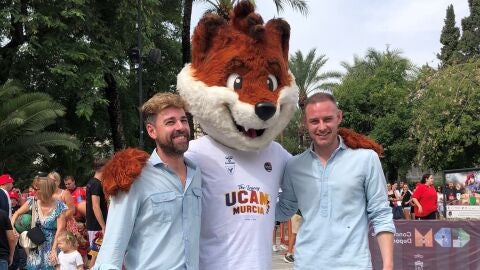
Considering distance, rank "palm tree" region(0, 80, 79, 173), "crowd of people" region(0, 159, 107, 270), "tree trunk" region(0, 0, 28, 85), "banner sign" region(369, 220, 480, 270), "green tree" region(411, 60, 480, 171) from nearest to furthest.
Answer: "crowd of people" region(0, 159, 107, 270) < "banner sign" region(369, 220, 480, 270) < "palm tree" region(0, 80, 79, 173) < "tree trunk" region(0, 0, 28, 85) < "green tree" region(411, 60, 480, 171)

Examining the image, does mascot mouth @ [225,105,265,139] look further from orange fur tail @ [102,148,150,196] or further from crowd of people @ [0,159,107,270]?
crowd of people @ [0,159,107,270]

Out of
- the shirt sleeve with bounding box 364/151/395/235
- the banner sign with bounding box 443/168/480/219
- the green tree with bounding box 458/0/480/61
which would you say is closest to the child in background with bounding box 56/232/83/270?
the shirt sleeve with bounding box 364/151/395/235

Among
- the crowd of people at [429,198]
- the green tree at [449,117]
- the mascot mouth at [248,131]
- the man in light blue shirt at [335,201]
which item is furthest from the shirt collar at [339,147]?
the green tree at [449,117]

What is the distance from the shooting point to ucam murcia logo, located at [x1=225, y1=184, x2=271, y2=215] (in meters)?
3.55

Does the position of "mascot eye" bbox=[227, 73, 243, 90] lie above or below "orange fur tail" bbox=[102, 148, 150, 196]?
above

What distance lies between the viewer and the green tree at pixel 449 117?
22016 mm

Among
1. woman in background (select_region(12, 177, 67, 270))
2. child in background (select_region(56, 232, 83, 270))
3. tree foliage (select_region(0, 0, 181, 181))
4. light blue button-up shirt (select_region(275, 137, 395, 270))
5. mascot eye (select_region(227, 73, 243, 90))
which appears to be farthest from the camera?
tree foliage (select_region(0, 0, 181, 181))

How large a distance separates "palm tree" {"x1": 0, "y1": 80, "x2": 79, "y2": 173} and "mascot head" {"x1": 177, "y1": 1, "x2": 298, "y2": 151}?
12.9 metres

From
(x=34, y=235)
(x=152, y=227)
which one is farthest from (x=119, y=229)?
(x=34, y=235)

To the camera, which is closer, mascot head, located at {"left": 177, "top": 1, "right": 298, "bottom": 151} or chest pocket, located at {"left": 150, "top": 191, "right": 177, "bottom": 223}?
chest pocket, located at {"left": 150, "top": 191, "right": 177, "bottom": 223}

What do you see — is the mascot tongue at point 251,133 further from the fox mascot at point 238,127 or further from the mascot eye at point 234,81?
the mascot eye at point 234,81

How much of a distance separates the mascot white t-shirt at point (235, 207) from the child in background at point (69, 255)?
388 cm

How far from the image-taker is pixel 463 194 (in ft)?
37.0

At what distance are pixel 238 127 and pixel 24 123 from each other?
46.3 ft
